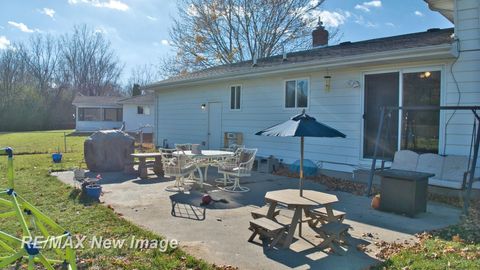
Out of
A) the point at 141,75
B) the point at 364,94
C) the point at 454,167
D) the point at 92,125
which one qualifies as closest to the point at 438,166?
the point at 454,167

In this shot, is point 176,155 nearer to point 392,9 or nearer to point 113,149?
point 113,149

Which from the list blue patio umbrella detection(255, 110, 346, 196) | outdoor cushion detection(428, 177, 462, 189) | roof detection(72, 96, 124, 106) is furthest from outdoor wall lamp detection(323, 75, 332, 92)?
roof detection(72, 96, 124, 106)

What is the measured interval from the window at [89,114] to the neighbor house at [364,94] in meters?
24.8

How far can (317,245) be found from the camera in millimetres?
4414

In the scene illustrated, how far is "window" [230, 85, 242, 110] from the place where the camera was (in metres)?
11.9

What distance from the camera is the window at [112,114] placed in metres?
35.0

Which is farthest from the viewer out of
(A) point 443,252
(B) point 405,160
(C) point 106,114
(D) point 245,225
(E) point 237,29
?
(C) point 106,114

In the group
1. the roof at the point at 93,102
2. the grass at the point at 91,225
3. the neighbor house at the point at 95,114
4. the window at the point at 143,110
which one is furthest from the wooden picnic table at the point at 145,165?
the roof at the point at 93,102

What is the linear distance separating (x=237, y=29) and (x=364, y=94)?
16.5 metres

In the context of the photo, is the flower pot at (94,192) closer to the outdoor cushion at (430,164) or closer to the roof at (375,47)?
the roof at (375,47)

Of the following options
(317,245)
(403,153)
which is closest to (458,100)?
(403,153)

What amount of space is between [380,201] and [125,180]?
589cm

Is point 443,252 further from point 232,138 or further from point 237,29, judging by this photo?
point 237,29

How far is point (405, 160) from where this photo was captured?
7461mm
